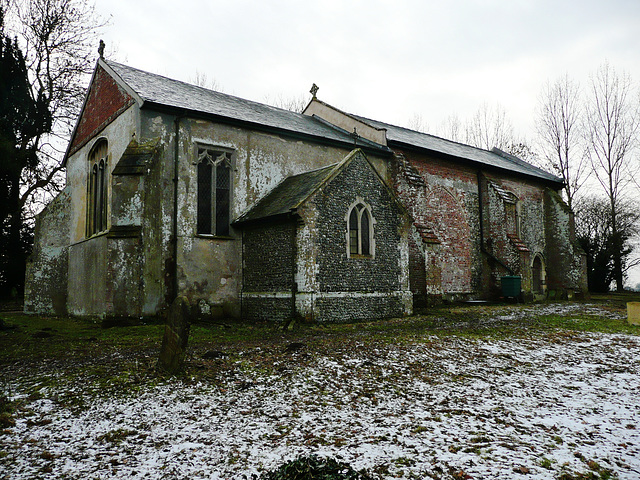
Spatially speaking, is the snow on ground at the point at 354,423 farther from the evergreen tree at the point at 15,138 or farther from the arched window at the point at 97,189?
the evergreen tree at the point at 15,138

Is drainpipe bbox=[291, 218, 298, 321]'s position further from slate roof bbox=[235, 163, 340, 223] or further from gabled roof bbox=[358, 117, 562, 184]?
gabled roof bbox=[358, 117, 562, 184]

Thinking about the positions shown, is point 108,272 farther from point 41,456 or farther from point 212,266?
point 41,456

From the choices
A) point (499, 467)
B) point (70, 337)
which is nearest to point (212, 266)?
point (70, 337)

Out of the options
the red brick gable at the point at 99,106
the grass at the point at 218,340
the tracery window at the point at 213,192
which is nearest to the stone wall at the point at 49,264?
the red brick gable at the point at 99,106

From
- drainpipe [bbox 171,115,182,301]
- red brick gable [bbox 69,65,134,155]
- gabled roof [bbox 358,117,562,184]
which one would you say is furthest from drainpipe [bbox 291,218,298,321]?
gabled roof [bbox 358,117,562,184]

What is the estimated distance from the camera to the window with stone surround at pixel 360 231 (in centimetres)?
1351

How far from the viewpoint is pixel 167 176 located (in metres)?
13.3

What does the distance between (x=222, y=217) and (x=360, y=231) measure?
4.61m

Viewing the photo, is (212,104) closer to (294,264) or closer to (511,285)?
(294,264)

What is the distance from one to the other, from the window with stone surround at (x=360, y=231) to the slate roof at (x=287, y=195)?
1495 millimetres

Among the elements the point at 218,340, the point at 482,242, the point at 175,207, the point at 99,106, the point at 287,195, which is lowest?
the point at 218,340

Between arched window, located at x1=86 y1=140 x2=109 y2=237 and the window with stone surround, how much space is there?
8285 millimetres

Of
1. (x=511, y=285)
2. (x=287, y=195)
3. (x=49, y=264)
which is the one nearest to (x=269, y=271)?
(x=287, y=195)

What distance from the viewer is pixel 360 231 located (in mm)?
13625
